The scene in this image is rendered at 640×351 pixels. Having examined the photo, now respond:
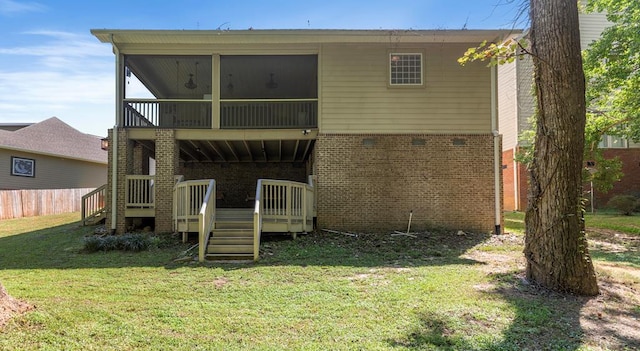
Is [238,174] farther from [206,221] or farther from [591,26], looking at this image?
[591,26]

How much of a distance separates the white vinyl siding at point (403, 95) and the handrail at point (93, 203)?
29.7 feet

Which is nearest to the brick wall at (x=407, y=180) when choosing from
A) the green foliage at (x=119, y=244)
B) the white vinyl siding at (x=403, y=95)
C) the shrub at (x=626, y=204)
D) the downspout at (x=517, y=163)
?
the white vinyl siding at (x=403, y=95)

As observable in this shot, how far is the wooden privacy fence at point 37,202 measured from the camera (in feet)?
55.2

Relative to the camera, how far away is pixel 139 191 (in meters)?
11.1

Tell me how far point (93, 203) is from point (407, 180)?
11691 millimetres

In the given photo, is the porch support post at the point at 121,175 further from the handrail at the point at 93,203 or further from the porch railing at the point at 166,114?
the handrail at the point at 93,203

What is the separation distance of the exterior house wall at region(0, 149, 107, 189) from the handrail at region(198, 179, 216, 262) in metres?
17.1

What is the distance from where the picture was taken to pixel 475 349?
3.48 meters

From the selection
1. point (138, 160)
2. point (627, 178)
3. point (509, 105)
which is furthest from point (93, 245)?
point (627, 178)

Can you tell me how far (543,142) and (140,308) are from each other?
6.00m

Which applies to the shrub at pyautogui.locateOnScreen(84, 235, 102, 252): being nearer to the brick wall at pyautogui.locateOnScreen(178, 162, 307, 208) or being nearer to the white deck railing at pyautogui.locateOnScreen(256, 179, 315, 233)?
the white deck railing at pyautogui.locateOnScreen(256, 179, 315, 233)

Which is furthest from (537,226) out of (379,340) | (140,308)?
(140,308)

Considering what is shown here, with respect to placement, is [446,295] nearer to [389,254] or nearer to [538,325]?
[538,325]

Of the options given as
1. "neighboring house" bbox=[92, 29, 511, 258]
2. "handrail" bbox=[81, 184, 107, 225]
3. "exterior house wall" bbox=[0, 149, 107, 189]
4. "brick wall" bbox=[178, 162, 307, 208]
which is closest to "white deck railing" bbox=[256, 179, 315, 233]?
"neighboring house" bbox=[92, 29, 511, 258]
